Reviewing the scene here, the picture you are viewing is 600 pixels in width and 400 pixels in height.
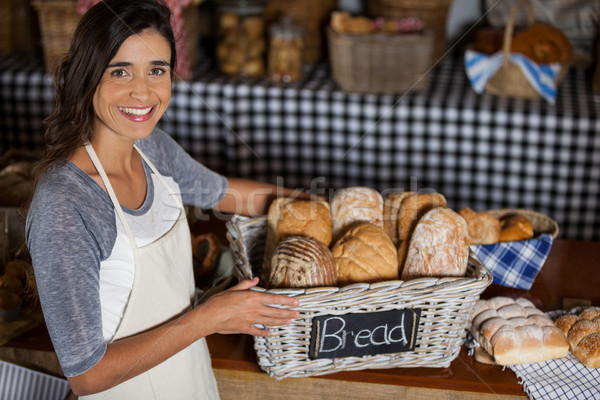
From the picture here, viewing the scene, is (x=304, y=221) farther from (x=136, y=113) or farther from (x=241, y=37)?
(x=241, y=37)

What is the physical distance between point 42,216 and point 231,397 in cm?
73

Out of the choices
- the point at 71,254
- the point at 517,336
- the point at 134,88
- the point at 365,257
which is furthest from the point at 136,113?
the point at 517,336

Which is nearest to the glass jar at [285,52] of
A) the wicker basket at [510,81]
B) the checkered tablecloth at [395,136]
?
the checkered tablecloth at [395,136]

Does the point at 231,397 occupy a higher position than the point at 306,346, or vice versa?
the point at 306,346

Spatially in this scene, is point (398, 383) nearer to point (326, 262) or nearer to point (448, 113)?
point (326, 262)

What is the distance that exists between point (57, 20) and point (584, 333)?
9.08ft

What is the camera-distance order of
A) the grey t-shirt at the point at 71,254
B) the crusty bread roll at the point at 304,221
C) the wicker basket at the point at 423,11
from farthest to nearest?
the wicker basket at the point at 423,11 < the crusty bread roll at the point at 304,221 < the grey t-shirt at the point at 71,254

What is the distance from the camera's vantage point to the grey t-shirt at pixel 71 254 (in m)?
1.16

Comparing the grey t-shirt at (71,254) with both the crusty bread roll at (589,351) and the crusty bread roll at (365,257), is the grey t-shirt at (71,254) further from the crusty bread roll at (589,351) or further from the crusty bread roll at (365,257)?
the crusty bread roll at (589,351)

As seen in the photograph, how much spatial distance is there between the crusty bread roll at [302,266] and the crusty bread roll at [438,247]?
22 centimetres

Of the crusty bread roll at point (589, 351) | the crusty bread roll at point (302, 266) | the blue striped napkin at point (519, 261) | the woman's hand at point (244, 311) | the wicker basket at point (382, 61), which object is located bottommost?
the crusty bread roll at point (589, 351)

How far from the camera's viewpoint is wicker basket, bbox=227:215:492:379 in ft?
4.33

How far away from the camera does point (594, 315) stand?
1.58m

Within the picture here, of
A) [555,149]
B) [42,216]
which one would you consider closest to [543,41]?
[555,149]
